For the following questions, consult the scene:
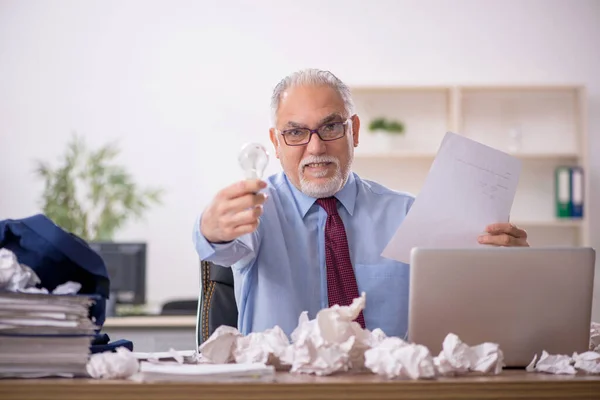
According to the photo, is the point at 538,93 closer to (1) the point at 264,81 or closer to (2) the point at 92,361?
(1) the point at 264,81

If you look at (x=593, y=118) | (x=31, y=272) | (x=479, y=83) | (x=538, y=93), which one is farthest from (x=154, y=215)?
(x=31, y=272)

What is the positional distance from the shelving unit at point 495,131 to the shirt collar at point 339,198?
279 centimetres

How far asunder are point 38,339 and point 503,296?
2.51ft

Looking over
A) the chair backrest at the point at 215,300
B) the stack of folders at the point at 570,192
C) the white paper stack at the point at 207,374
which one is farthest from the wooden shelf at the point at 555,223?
the white paper stack at the point at 207,374

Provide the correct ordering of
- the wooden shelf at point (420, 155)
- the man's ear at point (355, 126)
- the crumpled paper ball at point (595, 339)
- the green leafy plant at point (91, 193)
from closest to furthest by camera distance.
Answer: the crumpled paper ball at point (595, 339) → the man's ear at point (355, 126) → the green leafy plant at point (91, 193) → the wooden shelf at point (420, 155)

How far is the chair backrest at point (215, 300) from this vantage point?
197 cm

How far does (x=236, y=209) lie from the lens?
55.7 inches

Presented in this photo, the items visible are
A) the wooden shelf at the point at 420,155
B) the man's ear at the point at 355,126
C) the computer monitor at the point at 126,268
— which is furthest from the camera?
the wooden shelf at the point at 420,155

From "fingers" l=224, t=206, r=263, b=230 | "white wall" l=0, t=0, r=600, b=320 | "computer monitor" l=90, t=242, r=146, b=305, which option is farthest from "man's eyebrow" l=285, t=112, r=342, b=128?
"white wall" l=0, t=0, r=600, b=320

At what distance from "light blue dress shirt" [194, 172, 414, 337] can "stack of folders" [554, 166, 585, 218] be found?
2.99 meters

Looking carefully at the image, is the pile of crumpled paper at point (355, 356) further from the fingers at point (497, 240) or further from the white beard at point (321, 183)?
the white beard at point (321, 183)

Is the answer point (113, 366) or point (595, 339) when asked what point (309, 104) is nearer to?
point (595, 339)

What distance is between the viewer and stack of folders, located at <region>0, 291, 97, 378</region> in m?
1.22

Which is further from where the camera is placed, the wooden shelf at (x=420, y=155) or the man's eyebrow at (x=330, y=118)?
the wooden shelf at (x=420, y=155)
